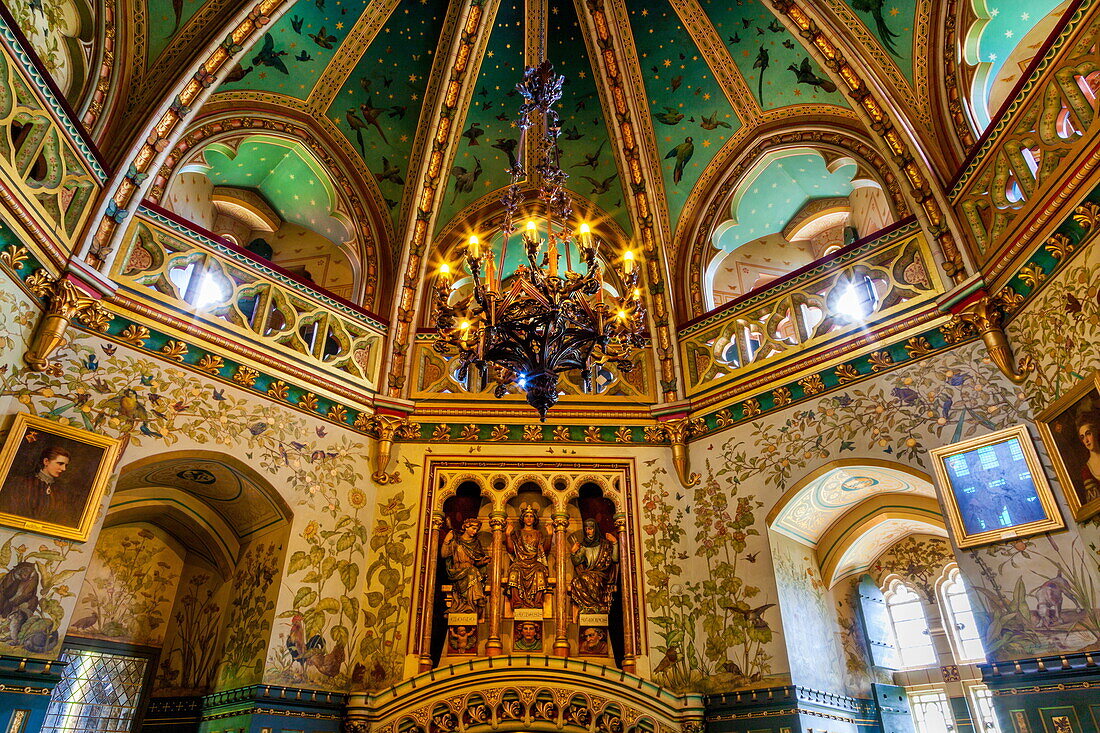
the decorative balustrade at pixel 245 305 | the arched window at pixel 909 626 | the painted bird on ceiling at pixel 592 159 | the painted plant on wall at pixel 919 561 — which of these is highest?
the painted bird on ceiling at pixel 592 159

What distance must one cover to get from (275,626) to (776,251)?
982 centimetres

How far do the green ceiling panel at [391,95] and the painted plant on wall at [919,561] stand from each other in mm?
9068

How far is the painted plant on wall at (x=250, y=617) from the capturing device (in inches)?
312

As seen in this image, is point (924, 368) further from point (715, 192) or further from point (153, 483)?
point (153, 483)

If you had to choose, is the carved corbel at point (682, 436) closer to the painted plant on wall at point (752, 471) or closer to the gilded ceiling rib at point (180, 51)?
the painted plant on wall at point (752, 471)

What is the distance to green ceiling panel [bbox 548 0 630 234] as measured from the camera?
11.1 metres

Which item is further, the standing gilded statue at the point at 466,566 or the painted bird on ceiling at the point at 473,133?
the painted bird on ceiling at the point at 473,133

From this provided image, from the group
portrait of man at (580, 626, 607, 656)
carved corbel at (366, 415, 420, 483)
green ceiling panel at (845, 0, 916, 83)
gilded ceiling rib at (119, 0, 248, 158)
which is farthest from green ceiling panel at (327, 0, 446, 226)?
portrait of man at (580, 626, 607, 656)

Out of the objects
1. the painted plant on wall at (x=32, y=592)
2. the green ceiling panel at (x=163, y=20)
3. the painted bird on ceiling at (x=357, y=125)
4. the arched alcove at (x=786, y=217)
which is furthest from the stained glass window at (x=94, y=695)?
the arched alcove at (x=786, y=217)

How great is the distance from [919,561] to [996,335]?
4.46 m

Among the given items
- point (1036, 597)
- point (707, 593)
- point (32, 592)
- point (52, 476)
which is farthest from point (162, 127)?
point (1036, 597)

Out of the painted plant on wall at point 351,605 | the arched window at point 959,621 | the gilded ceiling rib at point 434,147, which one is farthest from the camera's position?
the gilded ceiling rib at point 434,147

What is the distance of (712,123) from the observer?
11125 mm

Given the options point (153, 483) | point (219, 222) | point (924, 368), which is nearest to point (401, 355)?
point (153, 483)
